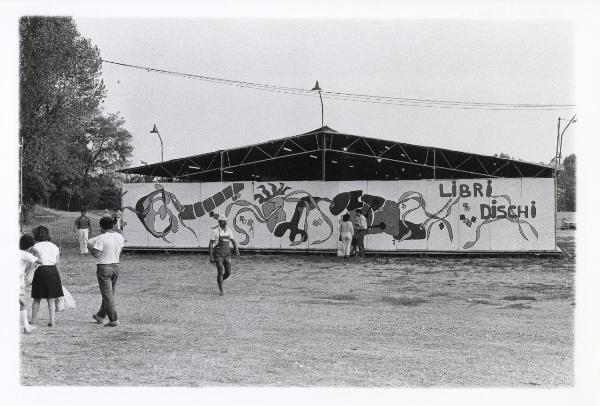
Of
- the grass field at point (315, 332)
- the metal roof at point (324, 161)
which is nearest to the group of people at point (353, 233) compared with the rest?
the metal roof at point (324, 161)

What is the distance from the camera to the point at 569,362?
305 inches

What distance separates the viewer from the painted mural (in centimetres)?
1962

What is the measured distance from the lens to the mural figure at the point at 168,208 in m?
21.4

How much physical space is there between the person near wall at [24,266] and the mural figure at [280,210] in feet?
41.9

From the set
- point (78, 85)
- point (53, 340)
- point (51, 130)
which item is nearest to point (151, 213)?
point (78, 85)

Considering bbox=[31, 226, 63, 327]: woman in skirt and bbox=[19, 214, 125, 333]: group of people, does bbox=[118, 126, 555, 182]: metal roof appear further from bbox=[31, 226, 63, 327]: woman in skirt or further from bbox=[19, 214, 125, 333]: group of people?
bbox=[31, 226, 63, 327]: woman in skirt

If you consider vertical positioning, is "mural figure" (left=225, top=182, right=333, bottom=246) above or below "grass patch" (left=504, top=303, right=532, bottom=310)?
above

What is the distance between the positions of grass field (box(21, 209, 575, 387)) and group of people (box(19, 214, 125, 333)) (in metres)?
0.34

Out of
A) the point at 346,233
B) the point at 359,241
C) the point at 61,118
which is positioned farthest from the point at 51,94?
the point at 359,241

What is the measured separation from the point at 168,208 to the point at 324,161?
5801 millimetres

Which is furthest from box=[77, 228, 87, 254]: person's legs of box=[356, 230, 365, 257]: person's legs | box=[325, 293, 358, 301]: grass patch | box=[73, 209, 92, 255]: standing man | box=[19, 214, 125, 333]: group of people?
box=[19, 214, 125, 333]: group of people

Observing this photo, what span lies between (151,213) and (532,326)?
15255 mm

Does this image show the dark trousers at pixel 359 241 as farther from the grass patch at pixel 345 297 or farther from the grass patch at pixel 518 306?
the grass patch at pixel 518 306

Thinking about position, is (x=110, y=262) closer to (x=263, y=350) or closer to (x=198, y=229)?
(x=263, y=350)
